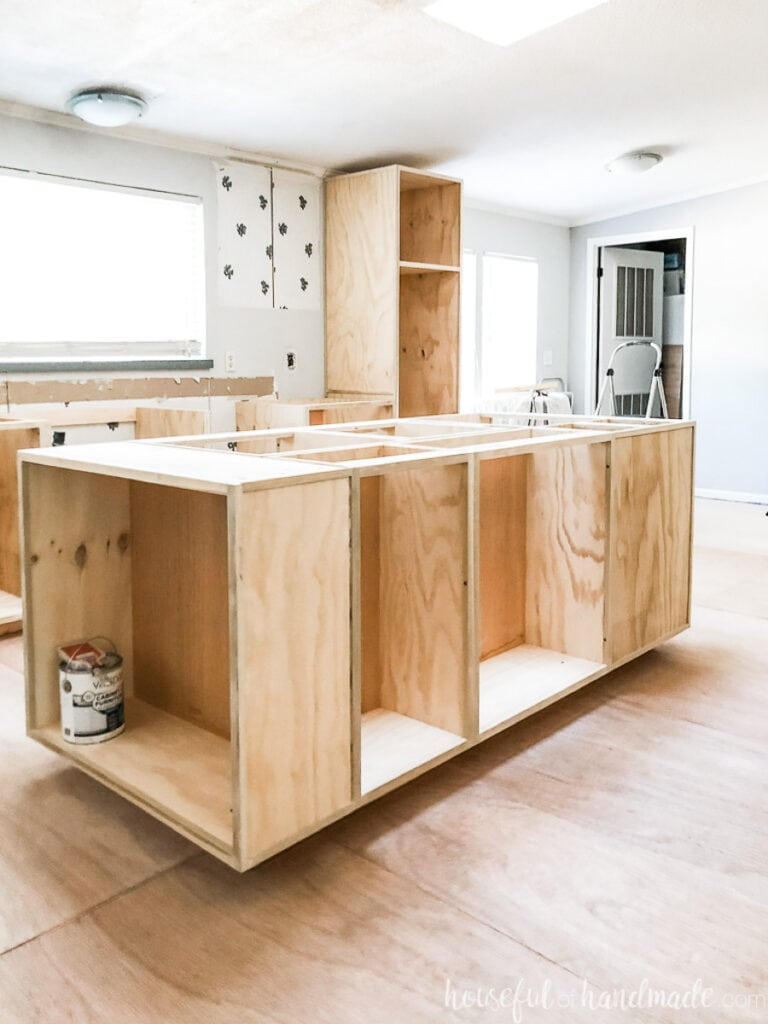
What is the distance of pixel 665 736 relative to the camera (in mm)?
2340

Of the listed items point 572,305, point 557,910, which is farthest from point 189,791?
point 572,305

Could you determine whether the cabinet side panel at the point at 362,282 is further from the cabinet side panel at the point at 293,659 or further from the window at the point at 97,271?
the cabinet side panel at the point at 293,659

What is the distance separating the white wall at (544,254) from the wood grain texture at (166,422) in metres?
3.12

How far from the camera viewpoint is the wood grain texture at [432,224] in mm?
5137

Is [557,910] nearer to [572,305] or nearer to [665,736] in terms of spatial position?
[665,736]

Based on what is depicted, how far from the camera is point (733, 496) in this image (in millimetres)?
6441

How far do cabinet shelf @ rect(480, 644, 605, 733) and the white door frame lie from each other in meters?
4.56

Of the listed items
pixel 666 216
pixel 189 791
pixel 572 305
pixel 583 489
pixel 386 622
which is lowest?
pixel 189 791

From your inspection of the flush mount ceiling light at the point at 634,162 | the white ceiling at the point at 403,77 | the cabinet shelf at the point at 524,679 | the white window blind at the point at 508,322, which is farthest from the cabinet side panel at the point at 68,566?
the white window blind at the point at 508,322

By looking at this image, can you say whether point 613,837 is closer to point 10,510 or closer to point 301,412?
point 10,510

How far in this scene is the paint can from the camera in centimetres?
201

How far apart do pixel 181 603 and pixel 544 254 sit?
18.9 ft

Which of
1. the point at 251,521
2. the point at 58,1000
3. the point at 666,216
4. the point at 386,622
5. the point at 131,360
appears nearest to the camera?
the point at 58,1000

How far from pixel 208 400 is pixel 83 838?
308 centimetres
